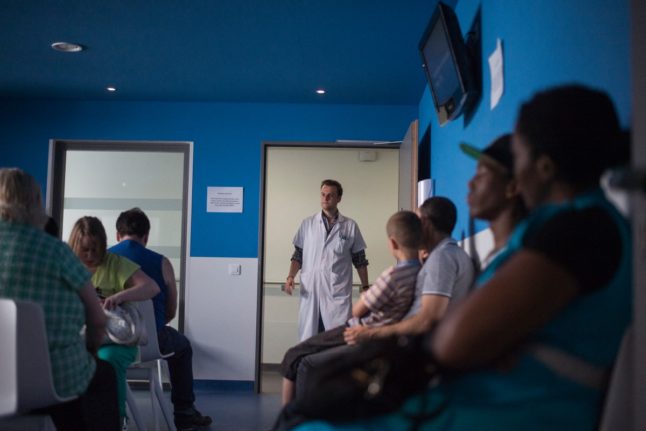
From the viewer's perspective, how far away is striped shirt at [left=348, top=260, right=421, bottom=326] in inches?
122

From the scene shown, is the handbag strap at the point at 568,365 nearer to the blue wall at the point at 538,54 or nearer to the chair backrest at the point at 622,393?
the chair backrest at the point at 622,393

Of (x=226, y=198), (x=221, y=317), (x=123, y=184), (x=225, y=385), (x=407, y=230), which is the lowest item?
(x=225, y=385)

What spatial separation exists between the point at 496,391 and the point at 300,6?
11.3 ft

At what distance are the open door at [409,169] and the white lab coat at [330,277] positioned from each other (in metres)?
0.54

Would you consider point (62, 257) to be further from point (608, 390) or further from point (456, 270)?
point (608, 390)

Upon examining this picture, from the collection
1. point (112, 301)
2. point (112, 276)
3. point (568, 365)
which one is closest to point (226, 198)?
point (112, 276)

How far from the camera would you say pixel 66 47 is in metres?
5.15

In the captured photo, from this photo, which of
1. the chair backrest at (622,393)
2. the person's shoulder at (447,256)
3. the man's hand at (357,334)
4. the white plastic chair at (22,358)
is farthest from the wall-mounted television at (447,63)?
the chair backrest at (622,393)

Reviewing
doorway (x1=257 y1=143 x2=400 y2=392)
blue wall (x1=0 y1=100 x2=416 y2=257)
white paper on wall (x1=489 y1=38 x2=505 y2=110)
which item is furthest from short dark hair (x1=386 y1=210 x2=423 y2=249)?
doorway (x1=257 y1=143 x2=400 y2=392)

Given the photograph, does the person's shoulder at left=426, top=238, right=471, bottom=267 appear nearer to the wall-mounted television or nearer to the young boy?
the young boy

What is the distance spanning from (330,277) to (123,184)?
2301mm

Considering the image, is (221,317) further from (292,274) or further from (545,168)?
(545,168)

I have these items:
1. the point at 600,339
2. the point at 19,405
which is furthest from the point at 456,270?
the point at 600,339

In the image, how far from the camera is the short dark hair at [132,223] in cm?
419
